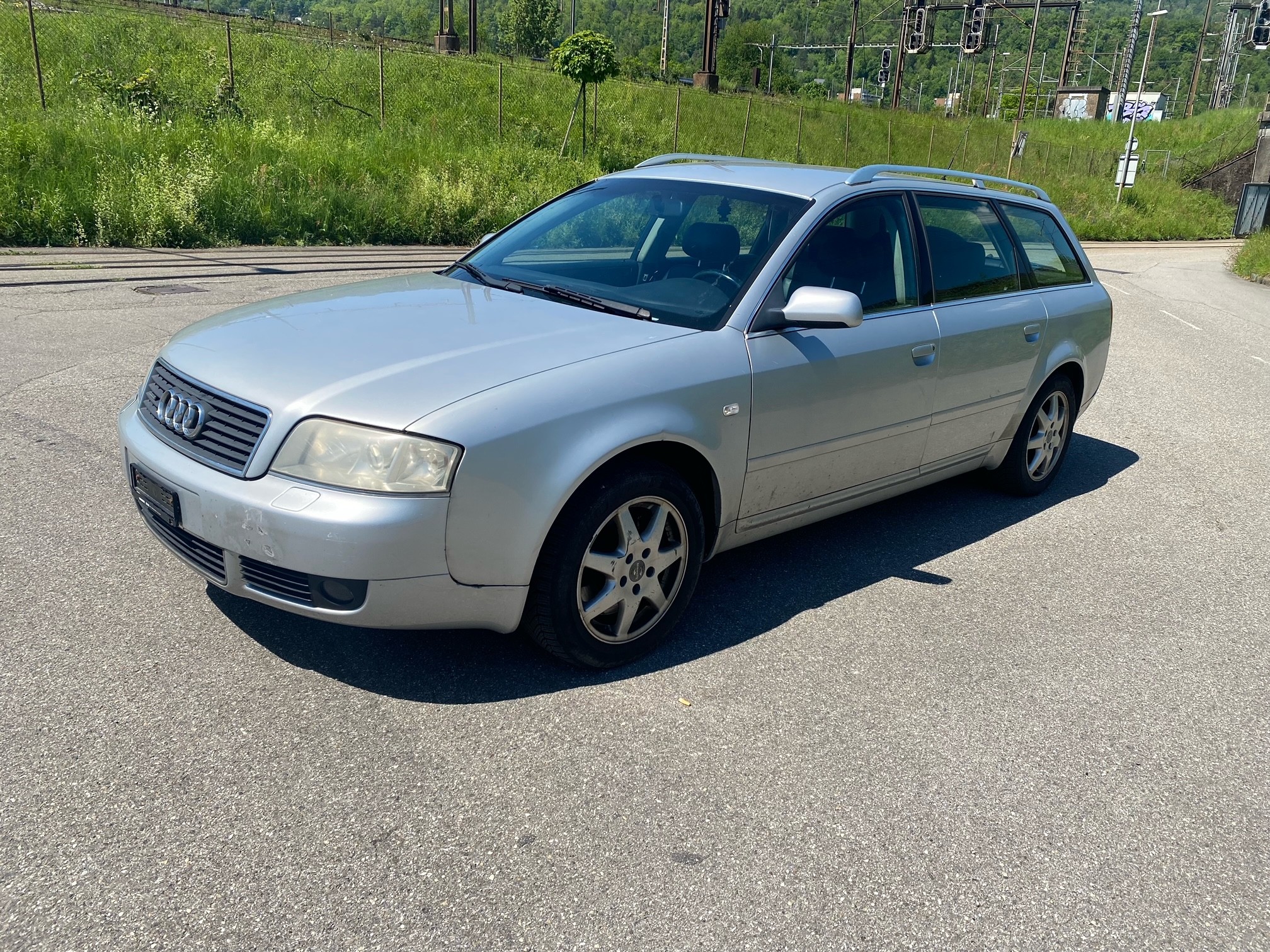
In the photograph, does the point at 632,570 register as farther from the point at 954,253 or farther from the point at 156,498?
the point at 954,253

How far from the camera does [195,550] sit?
11.0 ft

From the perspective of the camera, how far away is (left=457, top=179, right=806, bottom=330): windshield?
4.09 metres

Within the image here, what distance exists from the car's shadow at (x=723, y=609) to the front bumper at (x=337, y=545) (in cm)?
33

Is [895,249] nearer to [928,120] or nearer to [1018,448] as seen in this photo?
[1018,448]

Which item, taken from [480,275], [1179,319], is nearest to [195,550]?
[480,275]

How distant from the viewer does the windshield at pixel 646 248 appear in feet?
13.4

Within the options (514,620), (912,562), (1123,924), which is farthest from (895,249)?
(1123,924)

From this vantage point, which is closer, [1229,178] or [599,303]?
[599,303]

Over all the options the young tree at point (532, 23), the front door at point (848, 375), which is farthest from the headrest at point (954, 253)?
the young tree at point (532, 23)

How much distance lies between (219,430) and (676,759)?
5.60ft

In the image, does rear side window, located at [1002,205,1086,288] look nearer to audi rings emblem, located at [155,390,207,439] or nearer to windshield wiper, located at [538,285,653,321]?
windshield wiper, located at [538,285,653,321]

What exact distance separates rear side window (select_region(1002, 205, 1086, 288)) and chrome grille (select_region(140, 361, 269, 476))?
4.09 meters

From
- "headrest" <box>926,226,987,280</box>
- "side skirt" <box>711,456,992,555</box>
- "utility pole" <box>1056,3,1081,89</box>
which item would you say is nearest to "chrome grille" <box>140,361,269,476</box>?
"side skirt" <box>711,456,992,555</box>

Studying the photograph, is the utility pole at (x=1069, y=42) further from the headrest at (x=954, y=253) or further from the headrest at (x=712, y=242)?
the headrest at (x=712, y=242)
